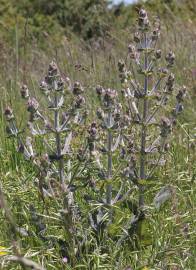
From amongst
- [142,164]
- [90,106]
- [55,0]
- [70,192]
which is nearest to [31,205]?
[70,192]

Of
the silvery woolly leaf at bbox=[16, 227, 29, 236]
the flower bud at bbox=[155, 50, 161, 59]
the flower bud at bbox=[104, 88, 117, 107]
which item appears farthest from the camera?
the flower bud at bbox=[155, 50, 161, 59]

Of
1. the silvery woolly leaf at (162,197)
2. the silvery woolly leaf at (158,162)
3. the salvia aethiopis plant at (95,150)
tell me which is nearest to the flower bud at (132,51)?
the salvia aethiopis plant at (95,150)

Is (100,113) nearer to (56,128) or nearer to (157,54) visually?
(56,128)

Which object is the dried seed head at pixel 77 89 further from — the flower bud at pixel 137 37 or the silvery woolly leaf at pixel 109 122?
the flower bud at pixel 137 37

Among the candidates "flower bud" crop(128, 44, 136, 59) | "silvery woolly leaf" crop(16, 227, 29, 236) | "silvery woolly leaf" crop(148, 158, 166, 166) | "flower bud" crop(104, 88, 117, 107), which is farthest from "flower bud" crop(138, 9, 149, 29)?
"silvery woolly leaf" crop(16, 227, 29, 236)

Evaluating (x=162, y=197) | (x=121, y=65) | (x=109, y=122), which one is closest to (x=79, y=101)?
(x=109, y=122)

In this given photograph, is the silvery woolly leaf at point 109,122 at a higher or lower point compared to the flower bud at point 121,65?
lower

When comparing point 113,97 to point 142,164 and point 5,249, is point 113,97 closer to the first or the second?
point 142,164

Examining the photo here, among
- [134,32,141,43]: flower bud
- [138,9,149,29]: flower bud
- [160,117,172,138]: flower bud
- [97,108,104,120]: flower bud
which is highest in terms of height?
[138,9,149,29]: flower bud

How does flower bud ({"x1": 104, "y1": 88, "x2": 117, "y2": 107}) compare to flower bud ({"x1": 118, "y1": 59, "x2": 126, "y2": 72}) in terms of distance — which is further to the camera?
flower bud ({"x1": 118, "y1": 59, "x2": 126, "y2": 72})

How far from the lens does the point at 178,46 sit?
20.2 ft

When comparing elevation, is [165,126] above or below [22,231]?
above

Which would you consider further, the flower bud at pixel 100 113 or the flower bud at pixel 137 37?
the flower bud at pixel 137 37

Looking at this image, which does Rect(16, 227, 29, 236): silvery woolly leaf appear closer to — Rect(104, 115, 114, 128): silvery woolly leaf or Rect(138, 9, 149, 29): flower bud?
Rect(104, 115, 114, 128): silvery woolly leaf
